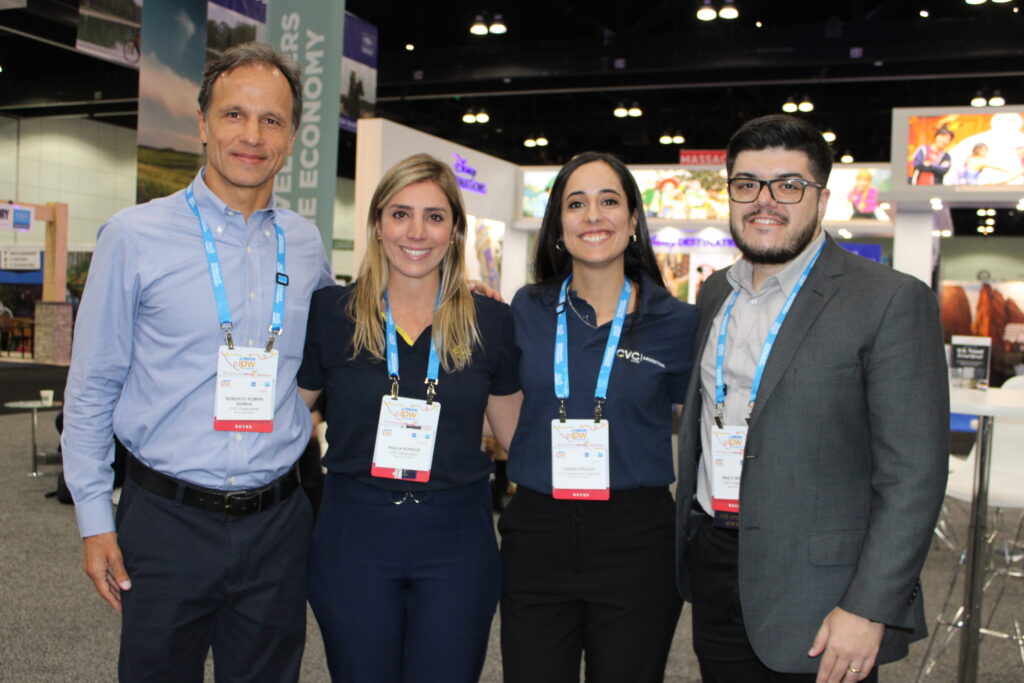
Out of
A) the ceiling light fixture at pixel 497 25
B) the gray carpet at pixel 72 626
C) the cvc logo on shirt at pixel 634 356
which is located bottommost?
the gray carpet at pixel 72 626

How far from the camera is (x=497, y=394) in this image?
83.6 inches

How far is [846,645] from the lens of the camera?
1602 millimetres

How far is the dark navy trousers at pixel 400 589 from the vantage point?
1873mm

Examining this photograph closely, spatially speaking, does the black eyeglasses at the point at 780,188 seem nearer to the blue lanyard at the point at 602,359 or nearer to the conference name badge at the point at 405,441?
the blue lanyard at the point at 602,359

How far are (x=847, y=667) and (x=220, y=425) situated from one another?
136 centimetres

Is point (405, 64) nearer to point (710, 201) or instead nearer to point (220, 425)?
point (710, 201)

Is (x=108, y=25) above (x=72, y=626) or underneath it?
above

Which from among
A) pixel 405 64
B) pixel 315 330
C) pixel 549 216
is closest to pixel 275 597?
pixel 315 330

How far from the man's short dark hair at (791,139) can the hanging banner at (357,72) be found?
7.29m

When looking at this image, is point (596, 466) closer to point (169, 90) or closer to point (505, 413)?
point (505, 413)

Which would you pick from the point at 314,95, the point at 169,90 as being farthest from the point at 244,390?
the point at 169,90

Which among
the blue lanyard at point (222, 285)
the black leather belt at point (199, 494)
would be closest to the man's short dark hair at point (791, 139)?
the blue lanyard at point (222, 285)

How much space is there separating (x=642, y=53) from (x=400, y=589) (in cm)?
1175

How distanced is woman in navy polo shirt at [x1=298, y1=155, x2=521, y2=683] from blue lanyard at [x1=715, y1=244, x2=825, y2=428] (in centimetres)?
51
